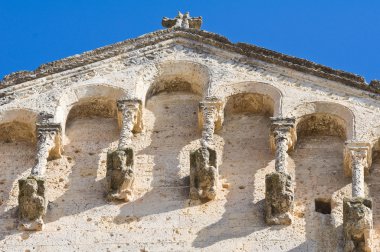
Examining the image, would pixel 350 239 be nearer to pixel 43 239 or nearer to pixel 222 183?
pixel 222 183

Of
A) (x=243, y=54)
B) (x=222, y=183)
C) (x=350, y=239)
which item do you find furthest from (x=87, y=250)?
(x=243, y=54)

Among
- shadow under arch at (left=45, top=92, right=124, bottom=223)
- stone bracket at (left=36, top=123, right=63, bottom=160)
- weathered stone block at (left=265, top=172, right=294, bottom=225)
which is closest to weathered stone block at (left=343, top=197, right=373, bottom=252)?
weathered stone block at (left=265, top=172, right=294, bottom=225)

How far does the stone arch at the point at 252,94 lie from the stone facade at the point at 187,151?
2cm

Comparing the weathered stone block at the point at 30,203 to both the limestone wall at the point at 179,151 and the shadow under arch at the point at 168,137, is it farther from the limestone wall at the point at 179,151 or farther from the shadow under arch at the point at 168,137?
the shadow under arch at the point at 168,137

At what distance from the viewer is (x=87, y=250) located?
51.1ft

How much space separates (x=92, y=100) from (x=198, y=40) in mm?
1991

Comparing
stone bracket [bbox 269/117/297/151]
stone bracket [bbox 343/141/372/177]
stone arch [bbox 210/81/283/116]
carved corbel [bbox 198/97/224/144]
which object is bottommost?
stone bracket [bbox 343/141/372/177]

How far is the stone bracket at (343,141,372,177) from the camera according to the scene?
16625 mm

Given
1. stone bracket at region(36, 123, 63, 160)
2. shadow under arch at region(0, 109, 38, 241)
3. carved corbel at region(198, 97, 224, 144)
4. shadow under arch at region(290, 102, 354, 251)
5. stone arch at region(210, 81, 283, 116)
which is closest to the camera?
shadow under arch at region(290, 102, 354, 251)

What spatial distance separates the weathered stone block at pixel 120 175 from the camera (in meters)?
16.4

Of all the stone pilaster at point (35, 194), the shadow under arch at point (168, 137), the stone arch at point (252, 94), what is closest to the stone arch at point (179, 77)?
the shadow under arch at point (168, 137)

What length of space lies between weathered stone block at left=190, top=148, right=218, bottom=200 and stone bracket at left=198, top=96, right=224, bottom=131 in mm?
1191

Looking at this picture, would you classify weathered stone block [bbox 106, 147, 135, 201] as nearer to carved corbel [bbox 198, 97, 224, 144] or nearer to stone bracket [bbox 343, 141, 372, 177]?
carved corbel [bbox 198, 97, 224, 144]

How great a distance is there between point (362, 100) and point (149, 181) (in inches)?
129
